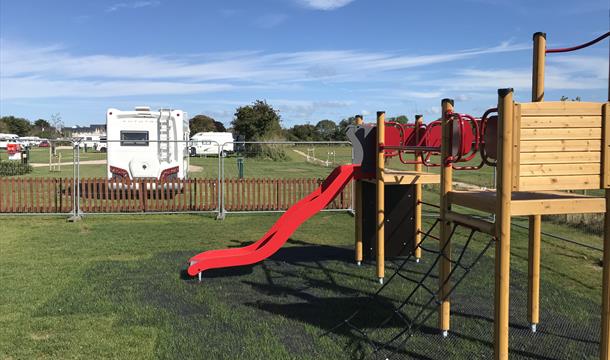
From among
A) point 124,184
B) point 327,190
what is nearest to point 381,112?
point 327,190

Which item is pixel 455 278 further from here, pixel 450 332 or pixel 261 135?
pixel 261 135

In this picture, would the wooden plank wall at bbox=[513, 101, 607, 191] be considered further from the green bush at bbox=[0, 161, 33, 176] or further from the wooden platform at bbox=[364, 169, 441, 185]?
the green bush at bbox=[0, 161, 33, 176]

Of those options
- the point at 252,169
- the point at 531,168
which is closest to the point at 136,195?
the point at 531,168

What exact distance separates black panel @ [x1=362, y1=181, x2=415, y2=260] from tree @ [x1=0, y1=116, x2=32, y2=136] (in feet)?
378

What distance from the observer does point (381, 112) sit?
22.7ft

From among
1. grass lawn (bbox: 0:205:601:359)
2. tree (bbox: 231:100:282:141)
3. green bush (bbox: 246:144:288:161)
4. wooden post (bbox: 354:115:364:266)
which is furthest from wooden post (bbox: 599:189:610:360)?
tree (bbox: 231:100:282:141)

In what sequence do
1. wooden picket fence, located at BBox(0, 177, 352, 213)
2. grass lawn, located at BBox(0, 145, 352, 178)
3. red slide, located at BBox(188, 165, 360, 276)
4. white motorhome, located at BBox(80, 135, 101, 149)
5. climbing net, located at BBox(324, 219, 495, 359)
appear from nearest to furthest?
climbing net, located at BBox(324, 219, 495, 359)
red slide, located at BBox(188, 165, 360, 276)
wooden picket fence, located at BBox(0, 177, 352, 213)
white motorhome, located at BBox(80, 135, 101, 149)
grass lawn, located at BBox(0, 145, 352, 178)

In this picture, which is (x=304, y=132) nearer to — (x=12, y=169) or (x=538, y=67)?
(x=12, y=169)

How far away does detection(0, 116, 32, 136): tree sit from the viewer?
107 meters

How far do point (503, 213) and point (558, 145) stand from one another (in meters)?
0.69

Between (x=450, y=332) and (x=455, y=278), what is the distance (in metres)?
2.20

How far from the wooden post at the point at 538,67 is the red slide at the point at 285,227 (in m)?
2.81

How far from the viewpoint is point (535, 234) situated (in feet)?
17.1

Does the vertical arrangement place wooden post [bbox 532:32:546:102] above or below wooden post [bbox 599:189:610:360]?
above
